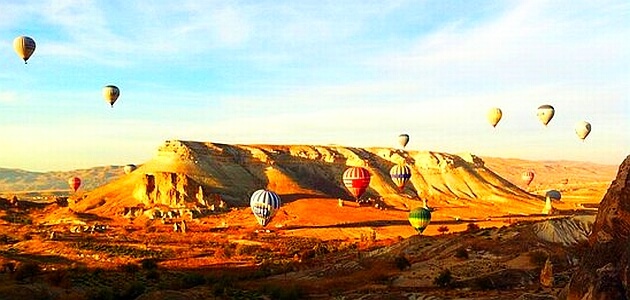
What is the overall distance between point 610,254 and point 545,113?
2286 inches

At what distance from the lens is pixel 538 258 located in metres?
25.3

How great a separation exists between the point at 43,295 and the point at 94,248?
27.8m

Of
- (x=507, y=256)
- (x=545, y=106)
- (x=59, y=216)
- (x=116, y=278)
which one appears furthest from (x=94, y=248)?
(x=545, y=106)

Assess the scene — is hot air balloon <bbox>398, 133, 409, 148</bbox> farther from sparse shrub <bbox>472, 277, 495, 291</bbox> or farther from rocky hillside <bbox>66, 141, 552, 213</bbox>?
sparse shrub <bbox>472, 277, 495, 291</bbox>

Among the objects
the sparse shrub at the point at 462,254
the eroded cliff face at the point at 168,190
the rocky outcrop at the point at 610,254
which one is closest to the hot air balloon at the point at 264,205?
the eroded cliff face at the point at 168,190

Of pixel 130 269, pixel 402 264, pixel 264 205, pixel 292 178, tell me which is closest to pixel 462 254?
pixel 402 264

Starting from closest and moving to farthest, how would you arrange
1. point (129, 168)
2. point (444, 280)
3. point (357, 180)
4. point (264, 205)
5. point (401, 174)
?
point (444, 280) → point (264, 205) → point (357, 180) → point (401, 174) → point (129, 168)

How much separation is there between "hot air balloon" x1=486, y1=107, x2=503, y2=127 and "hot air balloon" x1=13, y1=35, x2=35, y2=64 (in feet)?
168

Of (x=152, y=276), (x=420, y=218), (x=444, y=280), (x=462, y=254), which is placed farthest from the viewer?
(x=420, y=218)

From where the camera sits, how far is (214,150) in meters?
97.2

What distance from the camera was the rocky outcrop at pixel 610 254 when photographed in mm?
9180

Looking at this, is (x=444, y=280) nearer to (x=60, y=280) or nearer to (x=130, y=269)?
(x=60, y=280)

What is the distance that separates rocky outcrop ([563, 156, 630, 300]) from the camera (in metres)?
9.18

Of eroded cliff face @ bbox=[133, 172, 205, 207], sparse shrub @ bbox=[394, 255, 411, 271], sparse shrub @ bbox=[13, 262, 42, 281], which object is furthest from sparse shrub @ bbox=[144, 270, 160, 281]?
eroded cliff face @ bbox=[133, 172, 205, 207]
